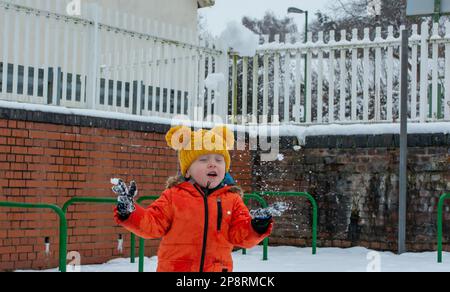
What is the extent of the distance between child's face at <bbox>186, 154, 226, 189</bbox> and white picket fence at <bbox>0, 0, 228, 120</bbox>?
3623mm

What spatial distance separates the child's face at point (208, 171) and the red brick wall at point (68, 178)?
327cm

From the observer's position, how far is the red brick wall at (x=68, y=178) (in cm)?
710

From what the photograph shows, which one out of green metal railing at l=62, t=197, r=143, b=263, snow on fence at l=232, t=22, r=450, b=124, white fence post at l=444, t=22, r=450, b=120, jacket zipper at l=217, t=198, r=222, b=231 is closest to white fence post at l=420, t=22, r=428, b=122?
snow on fence at l=232, t=22, r=450, b=124

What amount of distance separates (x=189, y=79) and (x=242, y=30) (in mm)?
1150

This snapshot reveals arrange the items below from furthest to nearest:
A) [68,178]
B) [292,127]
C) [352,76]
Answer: [292,127], [352,76], [68,178]

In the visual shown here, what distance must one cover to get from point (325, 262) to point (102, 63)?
3174 mm

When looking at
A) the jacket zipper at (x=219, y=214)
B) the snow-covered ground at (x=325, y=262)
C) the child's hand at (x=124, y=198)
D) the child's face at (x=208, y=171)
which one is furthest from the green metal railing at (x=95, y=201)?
the child's hand at (x=124, y=198)

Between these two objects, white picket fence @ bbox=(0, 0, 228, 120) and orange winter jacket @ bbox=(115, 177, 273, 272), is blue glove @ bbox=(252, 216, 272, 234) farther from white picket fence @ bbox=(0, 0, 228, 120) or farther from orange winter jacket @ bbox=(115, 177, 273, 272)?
white picket fence @ bbox=(0, 0, 228, 120)

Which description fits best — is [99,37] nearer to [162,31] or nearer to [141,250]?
[162,31]

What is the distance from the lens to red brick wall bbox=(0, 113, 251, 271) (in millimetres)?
7098

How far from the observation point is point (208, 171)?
4254 mm

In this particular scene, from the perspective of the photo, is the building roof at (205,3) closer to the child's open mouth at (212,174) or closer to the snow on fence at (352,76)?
the snow on fence at (352,76)

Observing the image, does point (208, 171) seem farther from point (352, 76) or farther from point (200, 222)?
point (352, 76)

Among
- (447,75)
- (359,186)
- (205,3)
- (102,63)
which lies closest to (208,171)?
(102,63)
